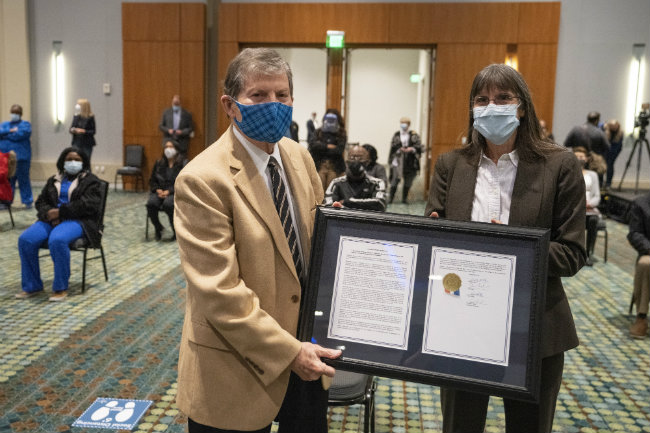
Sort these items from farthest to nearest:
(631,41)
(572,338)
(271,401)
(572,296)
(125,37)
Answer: (125,37) → (631,41) → (572,296) → (572,338) → (271,401)

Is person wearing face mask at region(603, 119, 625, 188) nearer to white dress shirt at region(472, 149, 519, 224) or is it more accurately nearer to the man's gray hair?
white dress shirt at region(472, 149, 519, 224)

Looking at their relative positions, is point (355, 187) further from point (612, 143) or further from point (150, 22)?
point (150, 22)

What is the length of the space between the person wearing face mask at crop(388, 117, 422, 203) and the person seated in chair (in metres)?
7.06

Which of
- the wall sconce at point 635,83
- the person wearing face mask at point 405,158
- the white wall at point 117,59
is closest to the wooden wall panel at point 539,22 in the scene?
the white wall at point 117,59

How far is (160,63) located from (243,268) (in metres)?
12.8

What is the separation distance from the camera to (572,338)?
6.24ft

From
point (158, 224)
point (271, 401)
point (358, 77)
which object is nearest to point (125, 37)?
point (158, 224)

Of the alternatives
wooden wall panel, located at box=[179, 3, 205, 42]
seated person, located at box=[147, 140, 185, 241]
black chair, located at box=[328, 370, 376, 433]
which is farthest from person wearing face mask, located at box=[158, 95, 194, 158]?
black chair, located at box=[328, 370, 376, 433]

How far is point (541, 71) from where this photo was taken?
1266 cm

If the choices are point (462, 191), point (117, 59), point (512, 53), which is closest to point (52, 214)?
point (462, 191)

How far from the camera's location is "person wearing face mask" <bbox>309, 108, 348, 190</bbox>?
314 inches

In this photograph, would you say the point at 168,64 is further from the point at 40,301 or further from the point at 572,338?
the point at 572,338

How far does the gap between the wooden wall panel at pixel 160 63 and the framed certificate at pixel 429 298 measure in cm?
1223

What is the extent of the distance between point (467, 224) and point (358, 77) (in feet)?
65.1
